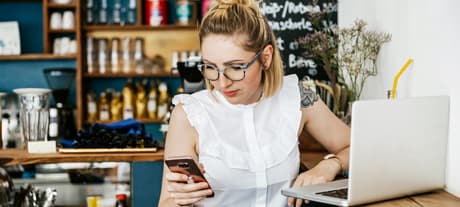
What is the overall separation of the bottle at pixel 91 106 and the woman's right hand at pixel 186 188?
13.0 ft

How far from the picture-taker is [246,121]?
2.44m

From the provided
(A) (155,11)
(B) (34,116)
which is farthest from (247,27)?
(A) (155,11)

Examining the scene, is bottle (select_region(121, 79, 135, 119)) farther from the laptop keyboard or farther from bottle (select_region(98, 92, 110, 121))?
the laptop keyboard

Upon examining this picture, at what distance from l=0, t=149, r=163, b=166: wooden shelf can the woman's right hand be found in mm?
1062

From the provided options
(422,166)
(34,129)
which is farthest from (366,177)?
(34,129)

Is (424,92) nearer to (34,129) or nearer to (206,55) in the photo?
(206,55)

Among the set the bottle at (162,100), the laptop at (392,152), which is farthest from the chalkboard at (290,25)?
the bottle at (162,100)

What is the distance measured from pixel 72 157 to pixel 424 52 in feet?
5.23

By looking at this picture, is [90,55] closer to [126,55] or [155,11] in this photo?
[126,55]

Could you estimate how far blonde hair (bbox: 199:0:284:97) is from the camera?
228 cm

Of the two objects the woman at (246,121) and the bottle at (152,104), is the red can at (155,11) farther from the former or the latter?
the woman at (246,121)

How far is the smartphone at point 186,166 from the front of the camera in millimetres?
1933

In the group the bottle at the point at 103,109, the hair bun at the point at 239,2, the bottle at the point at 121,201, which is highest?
the hair bun at the point at 239,2

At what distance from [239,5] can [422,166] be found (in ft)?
2.66
